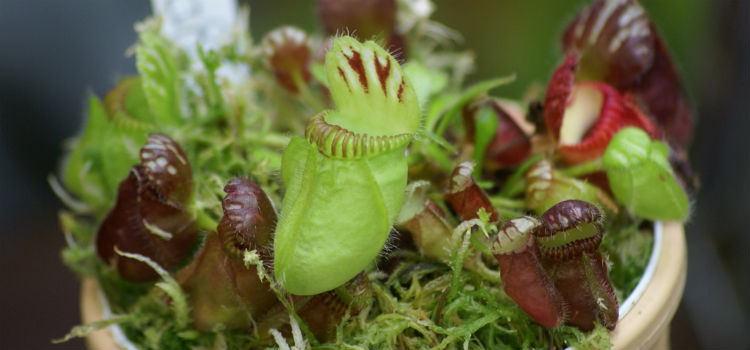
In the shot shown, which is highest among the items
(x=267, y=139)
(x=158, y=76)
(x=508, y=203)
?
(x=158, y=76)

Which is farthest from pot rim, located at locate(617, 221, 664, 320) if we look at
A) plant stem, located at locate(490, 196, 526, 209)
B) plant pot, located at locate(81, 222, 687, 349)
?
plant stem, located at locate(490, 196, 526, 209)

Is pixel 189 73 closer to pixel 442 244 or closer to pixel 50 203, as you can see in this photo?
pixel 442 244

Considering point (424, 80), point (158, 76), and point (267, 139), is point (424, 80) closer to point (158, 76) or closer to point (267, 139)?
point (267, 139)

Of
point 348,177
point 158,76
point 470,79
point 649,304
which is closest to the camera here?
point 348,177

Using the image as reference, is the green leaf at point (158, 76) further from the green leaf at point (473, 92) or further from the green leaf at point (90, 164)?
the green leaf at point (473, 92)

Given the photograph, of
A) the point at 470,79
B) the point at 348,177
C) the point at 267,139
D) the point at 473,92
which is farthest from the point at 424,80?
the point at 470,79

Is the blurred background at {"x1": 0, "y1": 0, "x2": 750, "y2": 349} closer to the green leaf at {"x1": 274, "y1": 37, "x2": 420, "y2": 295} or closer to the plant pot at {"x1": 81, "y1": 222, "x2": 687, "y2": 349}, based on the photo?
the plant pot at {"x1": 81, "y1": 222, "x2": 687, "y2": 349}

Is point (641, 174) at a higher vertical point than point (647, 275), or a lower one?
higher
